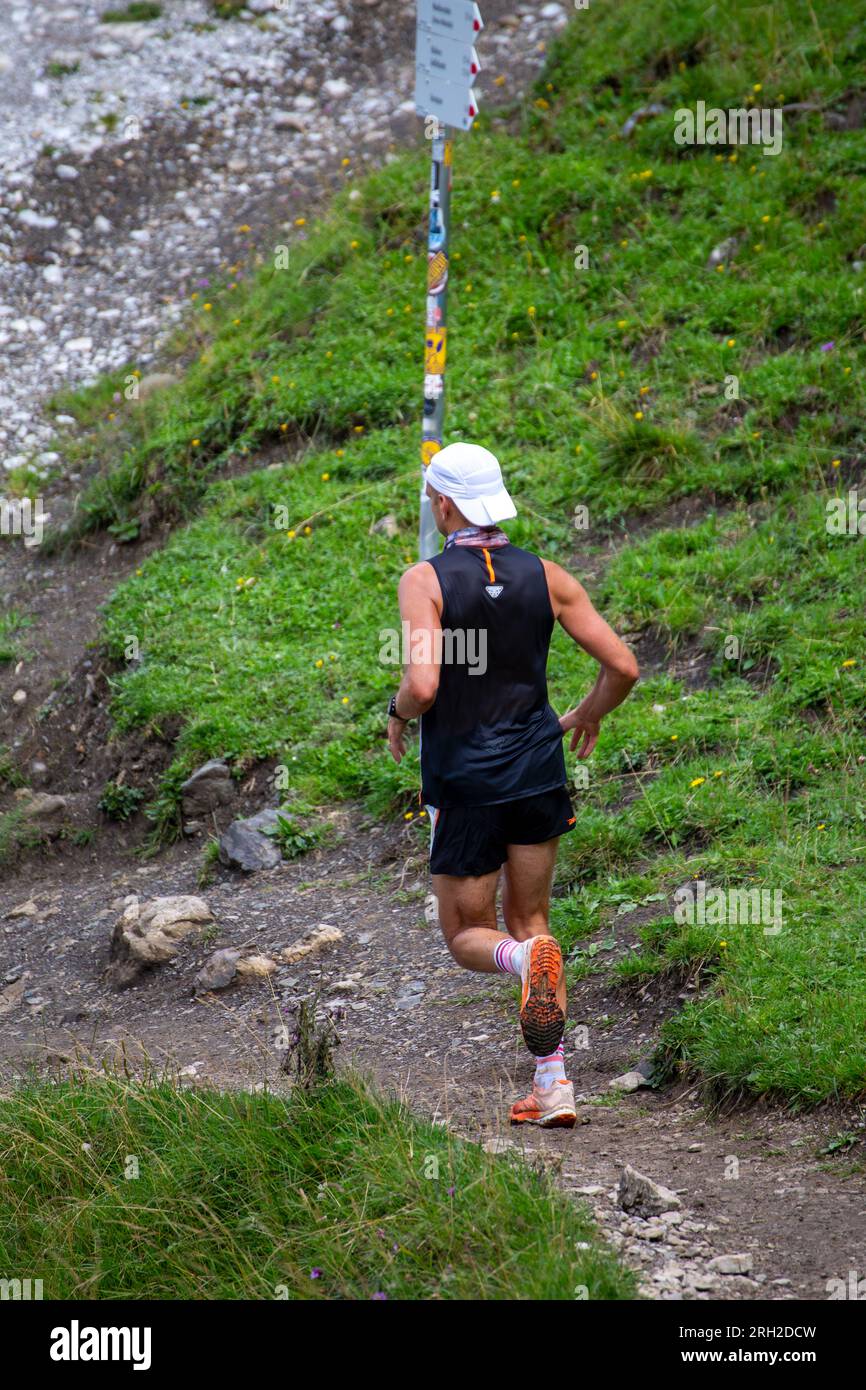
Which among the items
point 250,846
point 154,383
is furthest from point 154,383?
point 250,846

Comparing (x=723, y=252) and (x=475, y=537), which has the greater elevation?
(x=723, y=252)

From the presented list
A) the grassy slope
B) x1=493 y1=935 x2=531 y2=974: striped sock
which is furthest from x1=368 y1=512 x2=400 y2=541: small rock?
x1=493 y1=935 x2=531 y2=974: striped sock

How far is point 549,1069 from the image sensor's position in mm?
4242

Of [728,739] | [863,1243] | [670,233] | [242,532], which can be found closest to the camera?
[863,1243]

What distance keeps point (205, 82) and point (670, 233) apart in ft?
19.5

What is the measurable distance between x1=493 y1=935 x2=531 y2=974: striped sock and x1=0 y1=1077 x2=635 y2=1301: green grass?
53 cm

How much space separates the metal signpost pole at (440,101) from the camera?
554 cm

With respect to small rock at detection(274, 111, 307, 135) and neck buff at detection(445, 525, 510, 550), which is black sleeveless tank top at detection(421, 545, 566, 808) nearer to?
neck buff at detection(445, 525, 510, 550)

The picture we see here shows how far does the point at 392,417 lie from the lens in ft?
30.3

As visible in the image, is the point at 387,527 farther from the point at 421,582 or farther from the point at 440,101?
the point at 421,582

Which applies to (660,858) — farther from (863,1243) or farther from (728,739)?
(863,1243)

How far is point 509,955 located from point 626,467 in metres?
4.75

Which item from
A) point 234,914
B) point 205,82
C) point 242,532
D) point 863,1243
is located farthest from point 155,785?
point 205,82

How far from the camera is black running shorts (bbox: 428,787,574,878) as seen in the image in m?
4.23
